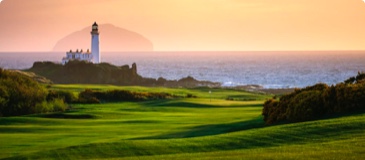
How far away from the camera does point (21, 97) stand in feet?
122

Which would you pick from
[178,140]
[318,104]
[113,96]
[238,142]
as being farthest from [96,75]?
[238,142]

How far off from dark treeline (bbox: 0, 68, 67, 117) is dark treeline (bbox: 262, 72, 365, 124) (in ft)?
52.8

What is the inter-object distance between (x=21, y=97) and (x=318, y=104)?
61.7 ft

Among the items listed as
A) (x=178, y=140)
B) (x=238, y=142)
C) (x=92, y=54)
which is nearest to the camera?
(x=238, y=142)

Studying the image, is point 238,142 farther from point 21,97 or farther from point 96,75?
point 96,75

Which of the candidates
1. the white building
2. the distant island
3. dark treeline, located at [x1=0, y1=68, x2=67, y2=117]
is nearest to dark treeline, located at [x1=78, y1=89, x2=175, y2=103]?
dark treeline, located at [x1=0, y1=68, x2=67, y2=117]

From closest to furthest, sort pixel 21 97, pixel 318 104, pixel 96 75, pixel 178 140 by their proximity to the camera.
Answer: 1. pixel 178 140
2. pixel 318 104
3. pixel 21 97
4. pixel 96 75

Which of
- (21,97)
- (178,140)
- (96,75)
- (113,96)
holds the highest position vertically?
(96,75)

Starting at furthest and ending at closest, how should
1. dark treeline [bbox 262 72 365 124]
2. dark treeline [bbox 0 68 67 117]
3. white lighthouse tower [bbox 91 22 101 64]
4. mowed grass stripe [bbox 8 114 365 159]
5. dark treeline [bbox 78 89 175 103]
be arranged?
white lighthouse tower [bbox 91 22 101 64]
dark treeline [bbox 78 89 175 103]
dark treeline [bbox 0 68 67 117]
dark treeline [bbox 262 72 365 124]
mowed grass stripe [bbox 8 114 365 159]

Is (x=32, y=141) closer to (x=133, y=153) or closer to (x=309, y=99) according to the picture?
(x=133, y=153)

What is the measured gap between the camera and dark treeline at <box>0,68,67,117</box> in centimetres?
3609

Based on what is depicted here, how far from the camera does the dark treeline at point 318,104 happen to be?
23125 mm

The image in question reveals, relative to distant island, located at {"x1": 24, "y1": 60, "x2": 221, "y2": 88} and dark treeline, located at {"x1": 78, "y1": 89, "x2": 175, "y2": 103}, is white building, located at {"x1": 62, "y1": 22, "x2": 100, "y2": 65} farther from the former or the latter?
dark treeline, located at {"x1": 78, "y1": 89, "x2": 175, "y2": 103}

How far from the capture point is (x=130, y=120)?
→ 32281 mm
